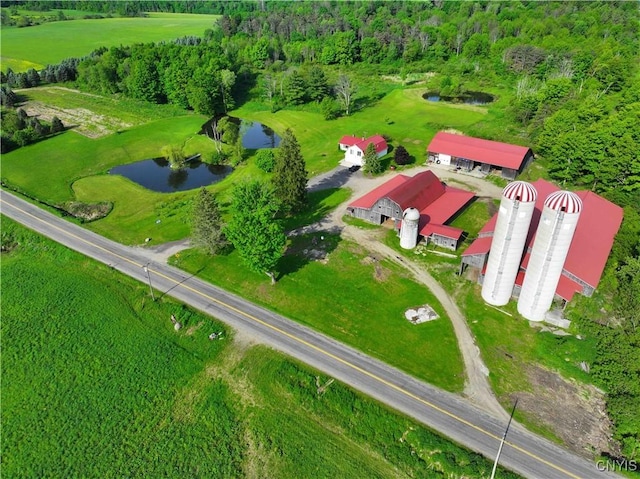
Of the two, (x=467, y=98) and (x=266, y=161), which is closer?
(x=266, y=161)

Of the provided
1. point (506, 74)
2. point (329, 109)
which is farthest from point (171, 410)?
point (506, 74)

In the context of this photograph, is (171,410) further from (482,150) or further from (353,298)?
(482,150)

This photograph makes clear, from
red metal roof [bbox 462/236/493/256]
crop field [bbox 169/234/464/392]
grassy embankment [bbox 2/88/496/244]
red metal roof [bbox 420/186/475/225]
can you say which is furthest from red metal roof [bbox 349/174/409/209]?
grassy embankment [bbox 2/88/496/244]

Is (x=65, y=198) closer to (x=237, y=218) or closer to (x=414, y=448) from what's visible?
(x=237, y=218)

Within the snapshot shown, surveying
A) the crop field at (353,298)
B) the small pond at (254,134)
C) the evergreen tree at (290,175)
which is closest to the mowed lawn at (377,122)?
the small pond at (254,134)

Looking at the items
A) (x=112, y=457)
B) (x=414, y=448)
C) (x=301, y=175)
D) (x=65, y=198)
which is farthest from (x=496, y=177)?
(x=65, y=198)

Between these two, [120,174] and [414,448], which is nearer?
[414,448]

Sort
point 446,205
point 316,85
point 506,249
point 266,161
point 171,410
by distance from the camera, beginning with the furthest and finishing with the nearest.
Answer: point 316,85
point 266,161
point 446,205
point 506,249
point 171,410
